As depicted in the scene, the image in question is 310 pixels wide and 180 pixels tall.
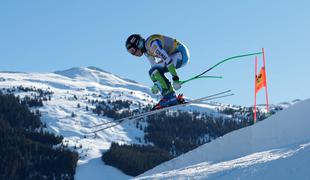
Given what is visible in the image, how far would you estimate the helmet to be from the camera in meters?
13.1

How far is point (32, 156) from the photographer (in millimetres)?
153625

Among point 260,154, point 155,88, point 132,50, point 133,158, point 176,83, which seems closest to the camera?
point 132,50

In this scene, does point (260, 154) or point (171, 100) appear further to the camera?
point (260, 154)

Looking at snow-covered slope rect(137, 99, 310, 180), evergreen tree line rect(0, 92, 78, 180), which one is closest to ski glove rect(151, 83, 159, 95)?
snow-covered slope rect(137, 99, 310, 180)

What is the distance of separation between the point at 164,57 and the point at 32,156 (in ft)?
478

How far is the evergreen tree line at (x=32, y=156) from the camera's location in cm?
14485

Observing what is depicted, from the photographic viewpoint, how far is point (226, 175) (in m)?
13.2

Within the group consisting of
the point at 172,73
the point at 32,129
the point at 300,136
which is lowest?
the point at 300,136

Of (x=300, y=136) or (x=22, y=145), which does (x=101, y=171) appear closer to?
(x=22, y=145)

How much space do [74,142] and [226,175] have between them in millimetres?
174052

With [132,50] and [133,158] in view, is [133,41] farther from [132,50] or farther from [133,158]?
[133,158]

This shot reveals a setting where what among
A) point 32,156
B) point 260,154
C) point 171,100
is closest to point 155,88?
point 171,100

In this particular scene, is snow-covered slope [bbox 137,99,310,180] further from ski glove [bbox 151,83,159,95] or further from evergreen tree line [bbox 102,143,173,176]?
evergreen tree line [bbox 102,143,173,176]

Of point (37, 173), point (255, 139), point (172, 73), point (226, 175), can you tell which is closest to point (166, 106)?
point (172, 73)
